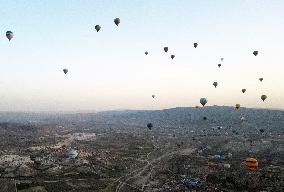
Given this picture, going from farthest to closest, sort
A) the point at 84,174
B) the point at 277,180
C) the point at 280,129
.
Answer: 1. the point at 280,129
2. the point at 84,174
3. the point at 277,180

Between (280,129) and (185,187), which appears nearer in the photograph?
(185,187)

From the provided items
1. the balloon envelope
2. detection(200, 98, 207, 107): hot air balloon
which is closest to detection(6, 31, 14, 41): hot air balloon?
the balloon envelope

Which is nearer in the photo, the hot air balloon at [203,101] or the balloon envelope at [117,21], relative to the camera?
the balloon envelope at [117,21]

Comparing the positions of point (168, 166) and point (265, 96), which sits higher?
point (265, 96)

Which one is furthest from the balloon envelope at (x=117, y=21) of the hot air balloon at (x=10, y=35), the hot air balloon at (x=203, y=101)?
the hot air balloon at (x=203, y=101)

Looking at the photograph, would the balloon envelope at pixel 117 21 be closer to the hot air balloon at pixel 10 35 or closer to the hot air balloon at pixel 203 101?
the hot air balloon at pixel 10 35

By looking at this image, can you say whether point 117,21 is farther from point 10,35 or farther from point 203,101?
point 203,101

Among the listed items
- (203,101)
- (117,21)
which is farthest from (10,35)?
(203,101)

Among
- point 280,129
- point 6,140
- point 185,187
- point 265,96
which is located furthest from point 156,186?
point 280,129

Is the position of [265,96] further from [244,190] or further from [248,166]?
[244,190]

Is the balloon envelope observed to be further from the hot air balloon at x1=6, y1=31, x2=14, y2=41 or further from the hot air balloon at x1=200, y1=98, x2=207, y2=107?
the hot air balloon at x1=200, y1=98, x2=207, y2=107

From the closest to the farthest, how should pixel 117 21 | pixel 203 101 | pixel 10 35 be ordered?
pixel 10 35
pixel 117 21
pixel 203 101
